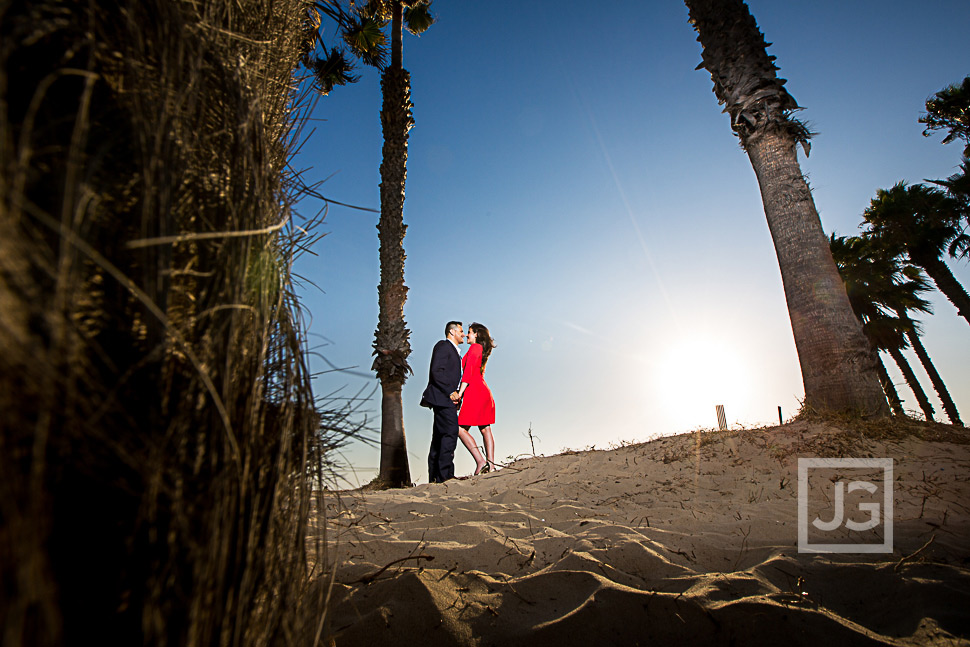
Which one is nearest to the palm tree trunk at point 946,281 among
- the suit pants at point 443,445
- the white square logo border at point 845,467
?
the white square logo border at point 845,467

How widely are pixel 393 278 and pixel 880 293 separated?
54.0 ft

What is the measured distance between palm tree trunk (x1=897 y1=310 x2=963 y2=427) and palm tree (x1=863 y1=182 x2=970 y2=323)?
8.07 ft

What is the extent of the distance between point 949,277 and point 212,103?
18458 millimetres

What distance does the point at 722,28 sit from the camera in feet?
18.1

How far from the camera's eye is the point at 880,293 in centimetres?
1551

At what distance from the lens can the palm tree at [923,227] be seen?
13734mm

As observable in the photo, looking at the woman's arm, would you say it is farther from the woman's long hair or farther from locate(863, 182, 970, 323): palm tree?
locate(863, 182, 970, 323): palm tree

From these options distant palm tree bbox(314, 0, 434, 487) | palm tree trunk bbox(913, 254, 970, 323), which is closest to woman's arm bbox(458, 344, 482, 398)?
distant palm tree bbox(314, 0, 434, 487)

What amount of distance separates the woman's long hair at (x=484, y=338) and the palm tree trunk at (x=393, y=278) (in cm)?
130

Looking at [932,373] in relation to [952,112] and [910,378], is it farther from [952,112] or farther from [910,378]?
[952,112]

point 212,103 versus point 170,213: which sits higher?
point 212,103

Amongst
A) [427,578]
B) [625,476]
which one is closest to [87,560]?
[427,578]

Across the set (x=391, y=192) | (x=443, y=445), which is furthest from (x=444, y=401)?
(x=391, y=192)

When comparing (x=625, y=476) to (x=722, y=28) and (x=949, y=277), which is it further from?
(x=949, y=277)
